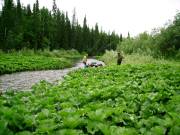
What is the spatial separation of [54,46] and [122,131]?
60.0 m

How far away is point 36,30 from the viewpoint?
173 ft

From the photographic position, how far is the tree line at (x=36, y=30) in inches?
1864

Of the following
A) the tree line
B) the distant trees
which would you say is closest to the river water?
the distant trees

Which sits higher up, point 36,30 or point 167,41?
point 36,30

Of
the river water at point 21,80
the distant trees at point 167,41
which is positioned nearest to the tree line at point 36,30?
the distant trees at point 167,41

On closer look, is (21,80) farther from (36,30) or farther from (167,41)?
(36,30)

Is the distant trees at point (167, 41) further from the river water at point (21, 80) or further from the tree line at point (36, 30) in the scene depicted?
the tree line at point (36, 30)

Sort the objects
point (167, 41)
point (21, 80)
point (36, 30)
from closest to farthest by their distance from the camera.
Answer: point (21, 80) → point (167, 41) → point (36, 30)

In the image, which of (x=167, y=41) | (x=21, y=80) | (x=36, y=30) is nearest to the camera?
(x=21, y=80)

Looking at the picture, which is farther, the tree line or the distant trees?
the tree line

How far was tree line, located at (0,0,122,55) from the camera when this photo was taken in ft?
155

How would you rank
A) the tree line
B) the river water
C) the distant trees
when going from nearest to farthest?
the river water, the distant trees, the tree line

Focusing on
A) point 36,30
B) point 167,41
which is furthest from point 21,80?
point 36,30

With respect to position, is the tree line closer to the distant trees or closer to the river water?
the distant trees
